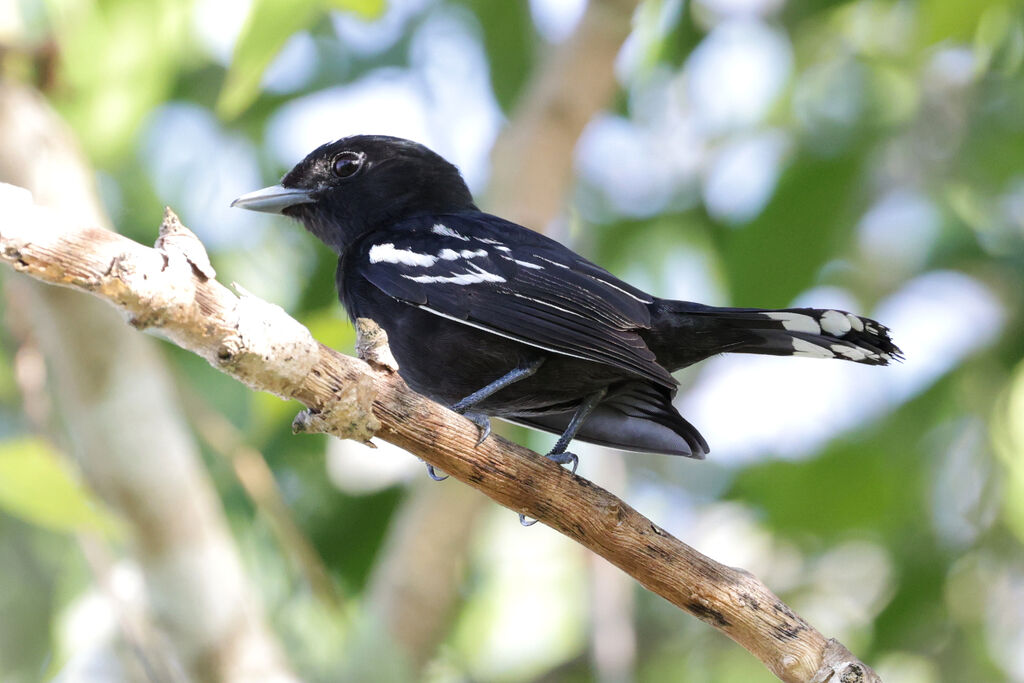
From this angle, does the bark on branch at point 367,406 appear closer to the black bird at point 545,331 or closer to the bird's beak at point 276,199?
the black bird at point 545,331

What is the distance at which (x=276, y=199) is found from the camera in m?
4.25

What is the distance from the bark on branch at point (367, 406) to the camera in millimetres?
2064

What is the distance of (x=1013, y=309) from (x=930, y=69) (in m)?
1.93

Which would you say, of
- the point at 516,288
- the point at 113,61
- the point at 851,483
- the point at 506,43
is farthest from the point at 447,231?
the point at 851,483

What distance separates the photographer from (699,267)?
22.2 feet

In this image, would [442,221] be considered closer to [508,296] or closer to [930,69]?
[508,296]

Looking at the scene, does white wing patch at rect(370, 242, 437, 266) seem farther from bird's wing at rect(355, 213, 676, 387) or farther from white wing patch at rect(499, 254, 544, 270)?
white wing patch at rect(499, 254, 544, 270)

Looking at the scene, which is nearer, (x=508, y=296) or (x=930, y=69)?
(x=508, y=296)

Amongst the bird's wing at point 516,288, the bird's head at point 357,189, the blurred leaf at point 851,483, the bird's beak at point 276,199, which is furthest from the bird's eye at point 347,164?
the blurred leaf at point 851,483

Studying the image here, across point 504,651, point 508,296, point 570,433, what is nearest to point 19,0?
point 508,296

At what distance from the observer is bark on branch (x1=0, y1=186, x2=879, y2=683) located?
6.77 ft

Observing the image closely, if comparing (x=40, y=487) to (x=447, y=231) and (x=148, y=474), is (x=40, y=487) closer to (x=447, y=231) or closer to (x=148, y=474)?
(x=148, y=474)

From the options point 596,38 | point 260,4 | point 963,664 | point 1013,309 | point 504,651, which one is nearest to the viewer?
point 260,4

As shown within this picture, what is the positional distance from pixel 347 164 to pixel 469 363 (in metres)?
1.24
